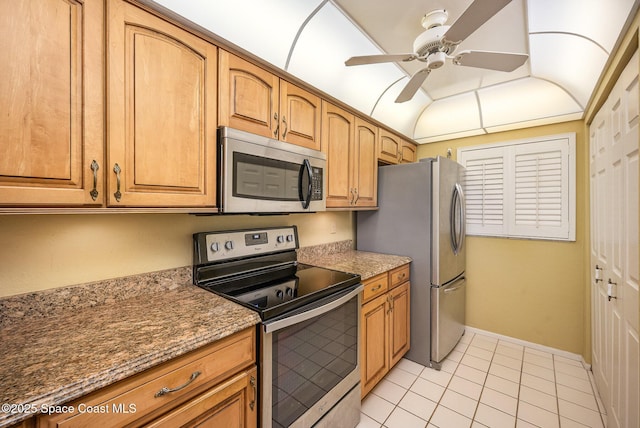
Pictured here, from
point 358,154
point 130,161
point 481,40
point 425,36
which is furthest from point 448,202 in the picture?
point 130,161

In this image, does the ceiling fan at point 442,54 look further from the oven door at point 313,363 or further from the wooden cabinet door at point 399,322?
the wooden cabinet door at point 399,322

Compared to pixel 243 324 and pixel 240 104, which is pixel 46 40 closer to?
pixel 240 104

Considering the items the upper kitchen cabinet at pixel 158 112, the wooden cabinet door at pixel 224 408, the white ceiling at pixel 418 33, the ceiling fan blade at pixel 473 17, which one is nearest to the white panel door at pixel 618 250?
the white ceiling at pixel 418 33

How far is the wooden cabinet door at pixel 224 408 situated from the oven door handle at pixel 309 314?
7.4 inches

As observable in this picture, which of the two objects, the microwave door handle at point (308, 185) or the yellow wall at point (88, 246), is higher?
the microwave door handle at point (308, 185)

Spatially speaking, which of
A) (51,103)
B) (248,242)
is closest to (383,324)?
(248,242)

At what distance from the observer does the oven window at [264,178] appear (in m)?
1.40

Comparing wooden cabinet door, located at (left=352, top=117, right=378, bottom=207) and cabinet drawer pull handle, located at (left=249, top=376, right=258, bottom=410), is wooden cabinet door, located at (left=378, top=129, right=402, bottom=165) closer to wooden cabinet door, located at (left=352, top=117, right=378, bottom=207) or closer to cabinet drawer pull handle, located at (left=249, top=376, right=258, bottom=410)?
wooden cabinet door, located at (left=352, top=117, right=378, bottom=207)

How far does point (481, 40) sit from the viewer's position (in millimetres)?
1793

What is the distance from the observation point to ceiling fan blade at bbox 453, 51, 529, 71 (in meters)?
1.35

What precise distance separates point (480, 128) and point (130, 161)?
301 cm

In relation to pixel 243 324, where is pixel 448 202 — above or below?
above

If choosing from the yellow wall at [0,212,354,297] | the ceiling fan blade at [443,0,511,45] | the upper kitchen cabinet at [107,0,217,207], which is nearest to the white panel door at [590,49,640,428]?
the ceiling fan blade at [443,0,511,45]

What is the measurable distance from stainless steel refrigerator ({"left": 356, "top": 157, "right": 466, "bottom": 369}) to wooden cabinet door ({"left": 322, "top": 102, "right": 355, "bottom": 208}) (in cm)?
50
